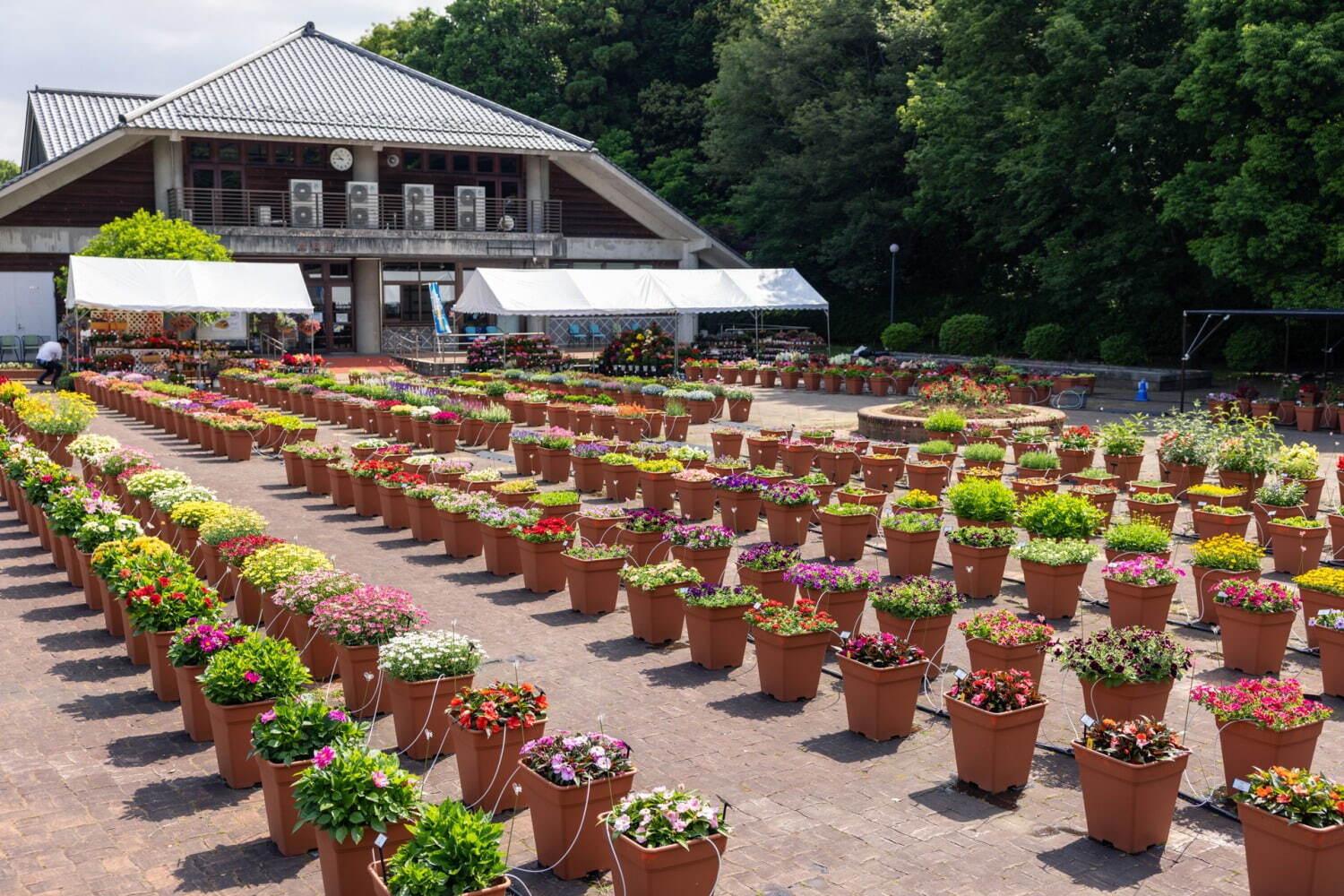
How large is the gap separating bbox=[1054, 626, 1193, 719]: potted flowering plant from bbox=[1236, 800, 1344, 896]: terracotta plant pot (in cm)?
169

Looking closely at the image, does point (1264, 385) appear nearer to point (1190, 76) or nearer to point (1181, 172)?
point (1181, 172)

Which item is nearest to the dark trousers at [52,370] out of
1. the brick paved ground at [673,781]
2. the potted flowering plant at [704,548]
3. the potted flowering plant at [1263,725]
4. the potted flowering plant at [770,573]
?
the brick paved ground at [673,781]

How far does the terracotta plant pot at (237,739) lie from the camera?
693cm

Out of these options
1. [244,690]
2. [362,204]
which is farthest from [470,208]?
[244,690]

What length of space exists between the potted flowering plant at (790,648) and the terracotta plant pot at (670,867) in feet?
10.2

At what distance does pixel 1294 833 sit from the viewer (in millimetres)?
5430

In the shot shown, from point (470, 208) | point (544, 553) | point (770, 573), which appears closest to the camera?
point (770, 573)

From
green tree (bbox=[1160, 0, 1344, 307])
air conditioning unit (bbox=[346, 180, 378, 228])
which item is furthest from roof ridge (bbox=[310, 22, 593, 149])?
green tree (bbox=[1160, 0, 1344, 307])

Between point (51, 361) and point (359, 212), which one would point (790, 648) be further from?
point (359, 212)

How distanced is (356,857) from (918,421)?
17001 mm

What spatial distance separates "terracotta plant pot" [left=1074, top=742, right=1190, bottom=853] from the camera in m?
6.11

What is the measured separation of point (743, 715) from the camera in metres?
8.23

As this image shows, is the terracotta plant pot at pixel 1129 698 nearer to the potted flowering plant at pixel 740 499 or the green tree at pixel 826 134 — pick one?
the potted flowering plant at pixel 740 499

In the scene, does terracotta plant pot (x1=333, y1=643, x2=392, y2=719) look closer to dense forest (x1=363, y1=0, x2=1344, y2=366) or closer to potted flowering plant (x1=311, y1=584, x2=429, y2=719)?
potted flowering plant (x1=311, y1=584, x2=429, y2=719)
